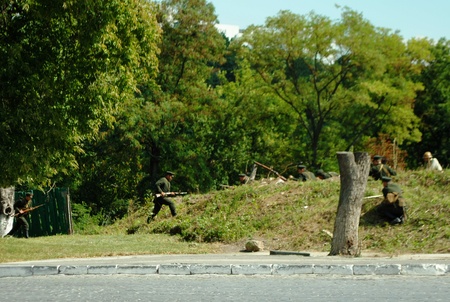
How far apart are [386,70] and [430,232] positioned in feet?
141

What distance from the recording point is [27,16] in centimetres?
2280

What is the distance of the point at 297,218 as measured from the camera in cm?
2541

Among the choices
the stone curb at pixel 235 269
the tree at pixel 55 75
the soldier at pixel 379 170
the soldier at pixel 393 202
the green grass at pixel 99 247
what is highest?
the tree at pixel 55 75

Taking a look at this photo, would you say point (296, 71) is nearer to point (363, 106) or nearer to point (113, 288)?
point (363, 106)

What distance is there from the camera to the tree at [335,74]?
57.9 meters

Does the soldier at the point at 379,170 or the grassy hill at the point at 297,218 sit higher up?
the soldier at the point at 379,170

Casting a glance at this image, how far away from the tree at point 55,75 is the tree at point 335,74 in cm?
3428

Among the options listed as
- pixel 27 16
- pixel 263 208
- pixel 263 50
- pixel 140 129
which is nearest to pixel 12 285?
pixel 27 16

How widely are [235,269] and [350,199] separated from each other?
4.98 metres

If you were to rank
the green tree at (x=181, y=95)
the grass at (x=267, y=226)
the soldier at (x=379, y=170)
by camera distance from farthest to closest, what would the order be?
the green tree at (x=181, y=95) < the soldier at (x=379, y=170) < the grass at (x=267, y=226)

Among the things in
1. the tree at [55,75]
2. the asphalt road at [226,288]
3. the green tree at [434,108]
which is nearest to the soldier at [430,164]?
the tree at [55,75]

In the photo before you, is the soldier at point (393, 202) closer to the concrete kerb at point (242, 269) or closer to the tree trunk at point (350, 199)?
the tree trunk at point (350, 199)

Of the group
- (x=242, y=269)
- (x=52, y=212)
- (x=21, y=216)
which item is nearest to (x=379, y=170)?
(x=242, y=269)

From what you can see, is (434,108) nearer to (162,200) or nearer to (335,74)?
(335,74)
